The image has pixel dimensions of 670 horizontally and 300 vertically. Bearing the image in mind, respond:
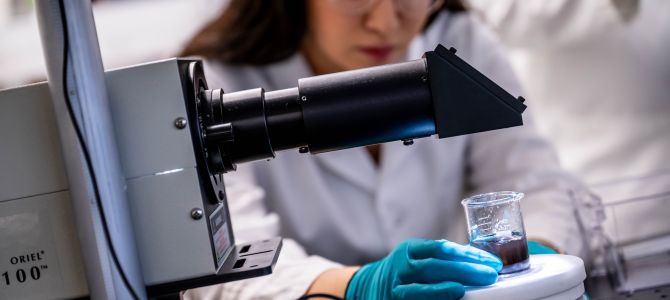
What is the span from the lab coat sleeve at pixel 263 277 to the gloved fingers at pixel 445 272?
12.6 inches

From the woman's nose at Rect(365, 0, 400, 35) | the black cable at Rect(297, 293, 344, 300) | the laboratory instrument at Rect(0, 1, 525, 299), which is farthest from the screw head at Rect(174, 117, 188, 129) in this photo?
the woman's nose at Rect(365, 0, 400, 35)

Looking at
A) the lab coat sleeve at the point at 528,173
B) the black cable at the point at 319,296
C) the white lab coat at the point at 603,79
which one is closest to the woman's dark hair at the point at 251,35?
the lab coat sleeve at the point at 528,173

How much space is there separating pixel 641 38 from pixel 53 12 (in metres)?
1.81

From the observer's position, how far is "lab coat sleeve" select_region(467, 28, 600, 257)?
4.91ft

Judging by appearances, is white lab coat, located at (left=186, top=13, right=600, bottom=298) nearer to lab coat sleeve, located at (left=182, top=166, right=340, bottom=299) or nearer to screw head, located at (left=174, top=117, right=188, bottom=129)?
lab coat sleeve, located at (left=182, top=166, right=340, bottom=299)

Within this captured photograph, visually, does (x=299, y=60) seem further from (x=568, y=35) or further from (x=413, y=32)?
(x=568, y=35)

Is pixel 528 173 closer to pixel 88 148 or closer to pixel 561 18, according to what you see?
pixel 561 18

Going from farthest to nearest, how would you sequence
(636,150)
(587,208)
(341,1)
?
(636,150), (587,208), (341,1)

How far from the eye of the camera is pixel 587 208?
1.53 meters

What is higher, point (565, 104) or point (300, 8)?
point (300, 8)

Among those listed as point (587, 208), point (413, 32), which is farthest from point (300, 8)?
point (587, 208)

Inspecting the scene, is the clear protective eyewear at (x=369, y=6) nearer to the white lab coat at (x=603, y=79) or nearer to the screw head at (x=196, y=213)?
the white lab coat at (x=603, y=79)

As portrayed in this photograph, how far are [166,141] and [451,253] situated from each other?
36 centimetres

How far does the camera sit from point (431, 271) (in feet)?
2.66
